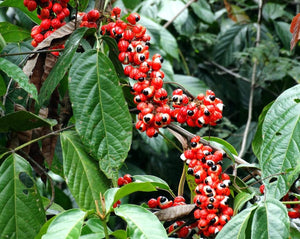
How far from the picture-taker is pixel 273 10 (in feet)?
10.2

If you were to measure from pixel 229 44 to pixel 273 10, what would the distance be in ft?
1.35

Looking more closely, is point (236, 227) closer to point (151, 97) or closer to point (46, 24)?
point (151, 97)

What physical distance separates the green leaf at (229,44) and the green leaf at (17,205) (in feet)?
6.87

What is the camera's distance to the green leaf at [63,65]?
0.97m

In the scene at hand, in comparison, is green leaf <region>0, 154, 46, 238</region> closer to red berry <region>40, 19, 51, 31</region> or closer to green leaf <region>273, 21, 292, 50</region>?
red berry <region>40, 19, 51, 31</region>

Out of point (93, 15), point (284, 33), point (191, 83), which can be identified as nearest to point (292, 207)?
point (93, 15)

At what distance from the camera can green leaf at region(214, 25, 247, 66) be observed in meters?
2.96

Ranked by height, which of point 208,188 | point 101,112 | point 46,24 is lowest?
point 208,188

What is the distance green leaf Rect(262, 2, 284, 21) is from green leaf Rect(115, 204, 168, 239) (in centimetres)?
255

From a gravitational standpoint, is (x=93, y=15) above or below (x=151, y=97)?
above

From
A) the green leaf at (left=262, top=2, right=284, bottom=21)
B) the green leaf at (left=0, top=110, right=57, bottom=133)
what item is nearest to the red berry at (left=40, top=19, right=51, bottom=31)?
the green leaf at (left=0, top=110, right=57, bottom=133)

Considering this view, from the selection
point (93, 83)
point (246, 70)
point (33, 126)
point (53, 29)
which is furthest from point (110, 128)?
point (246, 70)

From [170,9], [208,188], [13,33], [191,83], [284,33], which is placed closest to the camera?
[208,188]

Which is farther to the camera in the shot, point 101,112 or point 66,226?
point 101,112
